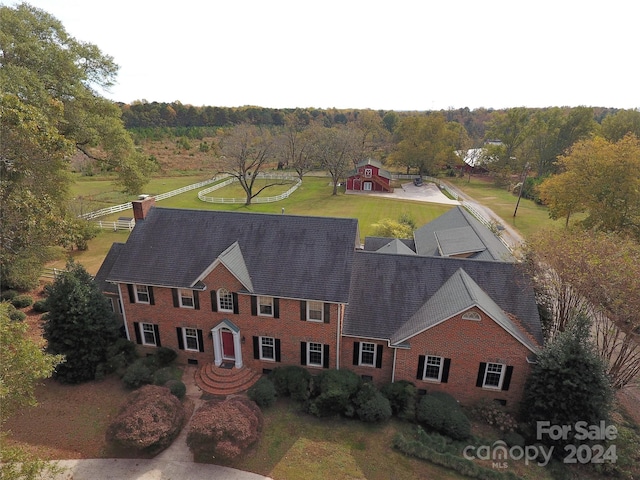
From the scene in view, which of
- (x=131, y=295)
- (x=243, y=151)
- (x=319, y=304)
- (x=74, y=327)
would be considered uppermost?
(x=243, y=151)

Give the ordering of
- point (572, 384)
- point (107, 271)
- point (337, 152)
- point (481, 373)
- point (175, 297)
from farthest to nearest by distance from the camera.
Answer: point (337, 152) → point (107, 271) → point (175, 297) → point (481, 373) → point (572, 384)

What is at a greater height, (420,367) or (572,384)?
(572,384)

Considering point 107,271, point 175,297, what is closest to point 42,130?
Result: point 107,271

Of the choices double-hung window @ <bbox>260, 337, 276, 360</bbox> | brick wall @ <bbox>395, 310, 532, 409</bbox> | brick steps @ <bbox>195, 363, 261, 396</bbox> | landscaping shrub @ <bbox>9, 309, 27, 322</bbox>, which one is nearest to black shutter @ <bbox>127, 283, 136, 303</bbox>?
brick steps @ <bbox>195, 363, 261, 396</bbox>

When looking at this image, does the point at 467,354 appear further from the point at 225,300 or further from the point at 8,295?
the point at 8,295

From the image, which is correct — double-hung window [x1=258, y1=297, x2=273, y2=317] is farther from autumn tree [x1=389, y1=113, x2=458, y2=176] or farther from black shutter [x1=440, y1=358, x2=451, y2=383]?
autumn tree [x1=389, y1=113, x2=458, y2=176]

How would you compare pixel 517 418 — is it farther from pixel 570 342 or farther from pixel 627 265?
pixel 627 265

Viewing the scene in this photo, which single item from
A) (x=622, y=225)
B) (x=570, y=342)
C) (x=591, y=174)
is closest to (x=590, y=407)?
(x=570, y=342)
